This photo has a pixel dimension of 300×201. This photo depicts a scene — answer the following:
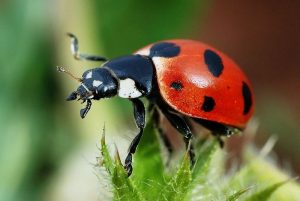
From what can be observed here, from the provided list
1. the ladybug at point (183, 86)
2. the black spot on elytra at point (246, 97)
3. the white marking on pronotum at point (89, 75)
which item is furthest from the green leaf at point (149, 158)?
the black spot on elytra at point (246, 97)

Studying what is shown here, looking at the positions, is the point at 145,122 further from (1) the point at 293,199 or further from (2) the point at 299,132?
(2) the point at 299,132

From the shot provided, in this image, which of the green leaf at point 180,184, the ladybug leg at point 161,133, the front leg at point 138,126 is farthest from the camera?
the ladybug leg at point 161,133

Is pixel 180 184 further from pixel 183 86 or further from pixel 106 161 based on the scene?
pixel 183 86

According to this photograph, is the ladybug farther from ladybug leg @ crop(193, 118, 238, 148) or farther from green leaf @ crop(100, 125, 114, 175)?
green leaf @ crop(100, 125, 114, 175)

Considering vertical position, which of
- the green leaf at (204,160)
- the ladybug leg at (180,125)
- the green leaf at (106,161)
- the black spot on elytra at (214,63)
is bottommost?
the ladybug leg at (180,125)

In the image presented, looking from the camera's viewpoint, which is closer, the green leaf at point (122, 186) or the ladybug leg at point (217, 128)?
the green leaf at point (122, 186)

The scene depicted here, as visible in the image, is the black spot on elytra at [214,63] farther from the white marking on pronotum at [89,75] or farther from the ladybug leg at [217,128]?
the white marking on pronotum at [89,75]

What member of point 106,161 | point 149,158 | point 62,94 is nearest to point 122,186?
point 106,161
